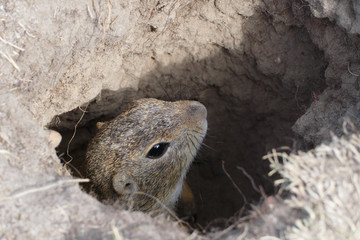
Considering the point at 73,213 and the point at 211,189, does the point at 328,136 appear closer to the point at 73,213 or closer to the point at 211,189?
the point at 73,213

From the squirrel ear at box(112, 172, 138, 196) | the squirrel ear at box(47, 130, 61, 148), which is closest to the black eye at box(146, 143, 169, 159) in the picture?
the squirrel ear at box(112, 172, 138, 196)

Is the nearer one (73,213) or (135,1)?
(73,213)

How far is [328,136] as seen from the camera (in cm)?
363

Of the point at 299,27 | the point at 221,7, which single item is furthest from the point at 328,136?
the point at 221,7

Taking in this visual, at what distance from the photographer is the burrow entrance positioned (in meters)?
4.99

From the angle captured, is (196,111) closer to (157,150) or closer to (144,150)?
(157,150)

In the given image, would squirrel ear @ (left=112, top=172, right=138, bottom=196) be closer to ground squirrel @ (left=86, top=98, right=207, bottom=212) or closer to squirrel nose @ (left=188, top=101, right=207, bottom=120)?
ground squirrel @ (left=86, top=98, right=207, bottom=212)

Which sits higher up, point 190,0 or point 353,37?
point 353,37

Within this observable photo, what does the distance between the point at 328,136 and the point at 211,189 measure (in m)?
3.00

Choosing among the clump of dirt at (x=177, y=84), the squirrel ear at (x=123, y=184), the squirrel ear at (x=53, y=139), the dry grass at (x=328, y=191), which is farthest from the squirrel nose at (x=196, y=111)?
the dry grass at (x=328, y=191)

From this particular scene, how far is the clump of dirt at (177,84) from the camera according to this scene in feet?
9.07

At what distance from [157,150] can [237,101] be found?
6.93ft

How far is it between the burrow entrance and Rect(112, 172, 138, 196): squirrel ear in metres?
0.80

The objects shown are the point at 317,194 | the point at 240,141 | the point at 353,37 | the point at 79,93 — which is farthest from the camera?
the point at 240,141
